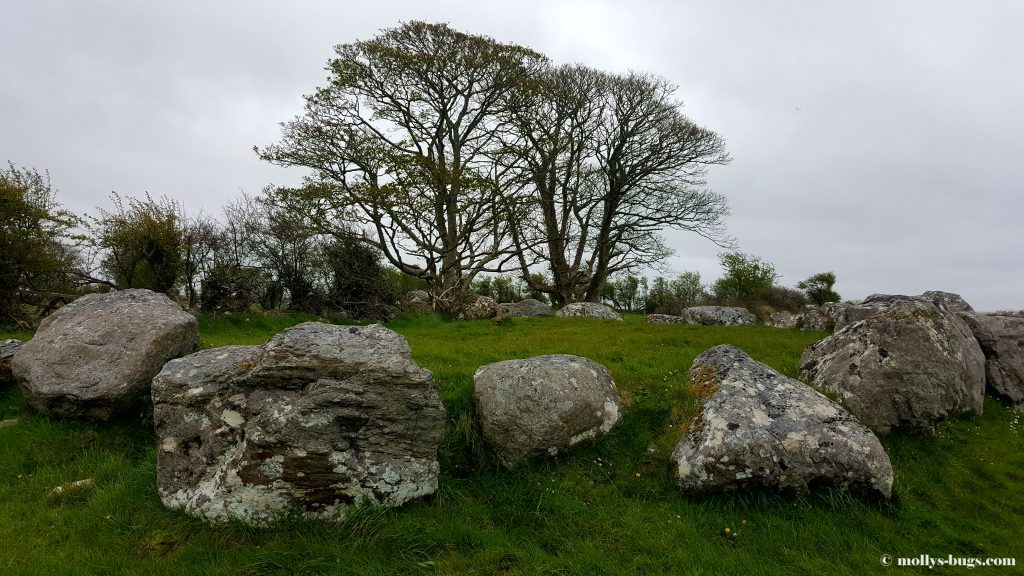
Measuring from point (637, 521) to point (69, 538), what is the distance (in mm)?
5845

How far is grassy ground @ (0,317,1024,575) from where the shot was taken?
445 centimetres

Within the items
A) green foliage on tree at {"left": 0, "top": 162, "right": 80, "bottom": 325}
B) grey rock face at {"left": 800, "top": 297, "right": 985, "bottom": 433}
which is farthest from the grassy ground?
green foliage on tree at {"left": 0, "top": 162, "right": 80, "bottom": 325}

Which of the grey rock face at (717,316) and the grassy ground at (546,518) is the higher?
the grey rock face at (717,316)

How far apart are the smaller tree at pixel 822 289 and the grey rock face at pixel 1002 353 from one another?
33.3 m

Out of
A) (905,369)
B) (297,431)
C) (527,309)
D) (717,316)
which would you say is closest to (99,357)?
(297,431)

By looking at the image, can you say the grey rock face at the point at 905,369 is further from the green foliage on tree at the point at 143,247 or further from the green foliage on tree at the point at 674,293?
the green foliage on tree at the point at 674,293

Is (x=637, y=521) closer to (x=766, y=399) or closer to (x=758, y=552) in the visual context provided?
(x=758, y=552)

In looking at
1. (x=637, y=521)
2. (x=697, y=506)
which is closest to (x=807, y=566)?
(x=697, y=506)

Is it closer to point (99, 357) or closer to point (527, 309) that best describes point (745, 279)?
point (527, 309)

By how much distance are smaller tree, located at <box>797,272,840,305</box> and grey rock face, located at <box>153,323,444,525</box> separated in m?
41.8

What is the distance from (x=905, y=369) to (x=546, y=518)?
18.8 ft

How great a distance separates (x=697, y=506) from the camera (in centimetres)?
523

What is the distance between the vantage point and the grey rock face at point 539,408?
5965mm

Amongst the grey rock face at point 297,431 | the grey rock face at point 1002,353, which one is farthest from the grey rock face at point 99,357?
the grey rock face at point 1002,353
